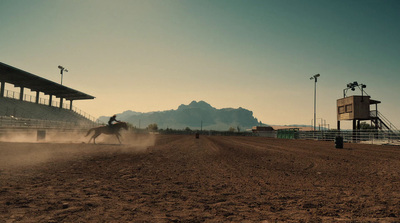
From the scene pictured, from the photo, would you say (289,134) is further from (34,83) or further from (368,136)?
(34,83)

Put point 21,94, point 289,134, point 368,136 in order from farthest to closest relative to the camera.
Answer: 1. point 289,134
2. point 21,94
3. point 368,136

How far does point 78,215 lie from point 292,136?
52.4 metres

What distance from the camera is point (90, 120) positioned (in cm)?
6150

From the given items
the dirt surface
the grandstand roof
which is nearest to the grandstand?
the grandstand roof

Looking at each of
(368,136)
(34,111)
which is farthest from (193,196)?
(34,111)

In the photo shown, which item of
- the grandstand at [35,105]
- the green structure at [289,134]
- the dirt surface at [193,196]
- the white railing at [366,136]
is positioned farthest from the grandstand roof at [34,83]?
the white railing at [366,136]

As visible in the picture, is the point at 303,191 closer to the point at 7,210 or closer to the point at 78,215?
the point at 78,215

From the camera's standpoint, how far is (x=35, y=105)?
46.8m

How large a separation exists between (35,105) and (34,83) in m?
4.65

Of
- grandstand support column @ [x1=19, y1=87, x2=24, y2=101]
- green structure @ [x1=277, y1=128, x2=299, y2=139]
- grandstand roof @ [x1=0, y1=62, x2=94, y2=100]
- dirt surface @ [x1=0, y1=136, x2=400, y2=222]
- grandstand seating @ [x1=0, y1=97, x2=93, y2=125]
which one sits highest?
grandstand roof @ [x1=0, y1=62, x2=94, y2=100]

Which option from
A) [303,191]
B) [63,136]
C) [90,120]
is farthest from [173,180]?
[90,120]

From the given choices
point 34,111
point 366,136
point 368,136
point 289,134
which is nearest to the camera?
point 368,136

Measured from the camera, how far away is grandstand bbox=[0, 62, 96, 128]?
3328 centimetres

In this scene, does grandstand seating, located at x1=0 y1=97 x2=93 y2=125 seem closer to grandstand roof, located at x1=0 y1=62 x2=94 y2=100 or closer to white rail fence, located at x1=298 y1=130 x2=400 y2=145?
grandstand roof, located at x1=0 y1=62 x2=94 y2=100
